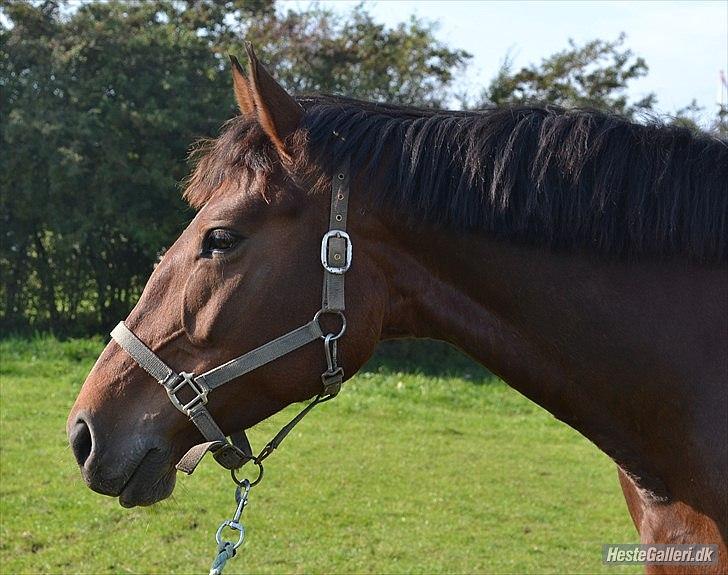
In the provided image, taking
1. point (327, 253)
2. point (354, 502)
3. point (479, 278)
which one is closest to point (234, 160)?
point (327, 253)

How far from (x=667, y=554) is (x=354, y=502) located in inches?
168

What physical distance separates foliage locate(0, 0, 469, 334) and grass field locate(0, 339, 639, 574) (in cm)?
332

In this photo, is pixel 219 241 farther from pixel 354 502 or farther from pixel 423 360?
pixel 423 360

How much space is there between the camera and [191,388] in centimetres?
211

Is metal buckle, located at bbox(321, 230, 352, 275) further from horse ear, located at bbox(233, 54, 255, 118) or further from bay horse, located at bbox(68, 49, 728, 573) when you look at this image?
horse ear, located at bbox(233, 54, 255, 118)

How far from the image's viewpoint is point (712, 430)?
1.93 metres

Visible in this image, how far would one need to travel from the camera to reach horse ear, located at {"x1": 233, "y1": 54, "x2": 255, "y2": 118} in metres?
2.27

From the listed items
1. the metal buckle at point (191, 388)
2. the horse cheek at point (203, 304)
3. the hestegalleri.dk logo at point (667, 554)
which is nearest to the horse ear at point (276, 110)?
the horse cheek at point (203, 304)

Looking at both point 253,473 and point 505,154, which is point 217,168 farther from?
point 253,473

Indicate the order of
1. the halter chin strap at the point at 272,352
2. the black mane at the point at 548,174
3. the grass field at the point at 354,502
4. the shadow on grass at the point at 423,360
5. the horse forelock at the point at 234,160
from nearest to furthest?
the black mane at the point at 548,174
the halter chin strap at the point at 272,352
the horse forelock at the point at 234,160
the grass field at the point at 354,502
the shadow on grass at the point at 423,360

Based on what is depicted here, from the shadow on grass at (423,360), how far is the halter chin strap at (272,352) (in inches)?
389

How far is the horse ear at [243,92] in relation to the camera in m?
2.27

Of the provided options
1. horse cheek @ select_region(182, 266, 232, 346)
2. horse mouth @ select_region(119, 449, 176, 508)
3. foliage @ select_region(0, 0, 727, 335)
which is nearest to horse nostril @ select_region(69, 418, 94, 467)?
horse mouth @ select_region(119, 449, 176, 508)

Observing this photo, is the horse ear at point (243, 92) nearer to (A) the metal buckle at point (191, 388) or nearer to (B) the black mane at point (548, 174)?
(B) the black mane at point (548, 174)
